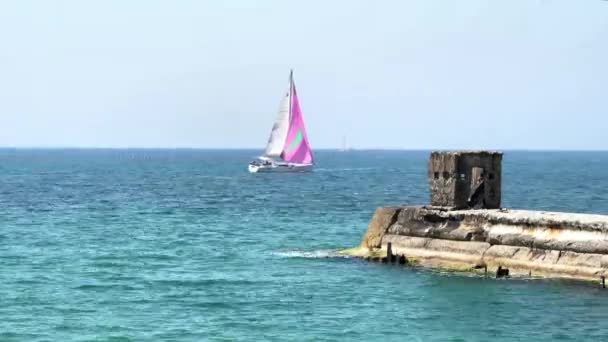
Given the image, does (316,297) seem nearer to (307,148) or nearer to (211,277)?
(211,277)

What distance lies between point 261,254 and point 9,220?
2024 cm

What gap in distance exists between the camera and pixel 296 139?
375 ft

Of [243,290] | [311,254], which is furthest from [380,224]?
[243,290]

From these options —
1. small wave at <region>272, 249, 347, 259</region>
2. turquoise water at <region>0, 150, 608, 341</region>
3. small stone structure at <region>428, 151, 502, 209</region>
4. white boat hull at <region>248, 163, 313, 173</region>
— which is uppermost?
small stone structure at <region>428, 151, 502, 209</region>

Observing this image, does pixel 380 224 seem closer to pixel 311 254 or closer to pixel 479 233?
pixel 311 254

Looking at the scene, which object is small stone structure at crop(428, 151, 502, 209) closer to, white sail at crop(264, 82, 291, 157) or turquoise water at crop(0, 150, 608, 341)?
turquoise water at crop(0, 150, 608, 341)

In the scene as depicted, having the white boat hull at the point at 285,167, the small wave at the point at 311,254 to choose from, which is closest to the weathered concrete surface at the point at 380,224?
the small wave at the point at 311,254

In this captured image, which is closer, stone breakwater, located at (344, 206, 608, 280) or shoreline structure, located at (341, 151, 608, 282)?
stone breakwater, located at (344, 206, 608, 280)

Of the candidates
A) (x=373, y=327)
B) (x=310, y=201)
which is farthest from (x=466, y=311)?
(x=310, y=201)

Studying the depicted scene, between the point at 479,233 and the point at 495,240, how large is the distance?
29.8 inches

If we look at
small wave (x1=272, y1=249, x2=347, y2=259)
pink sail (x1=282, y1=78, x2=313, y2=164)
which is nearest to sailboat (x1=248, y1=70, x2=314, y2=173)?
pink sail (x1=282, y1=78, x2=313, y2=164)

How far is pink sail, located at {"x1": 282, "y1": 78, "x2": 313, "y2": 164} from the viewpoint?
110062 mm

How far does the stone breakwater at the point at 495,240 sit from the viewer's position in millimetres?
31828

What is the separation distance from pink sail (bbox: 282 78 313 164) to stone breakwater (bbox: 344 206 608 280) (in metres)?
70.9
